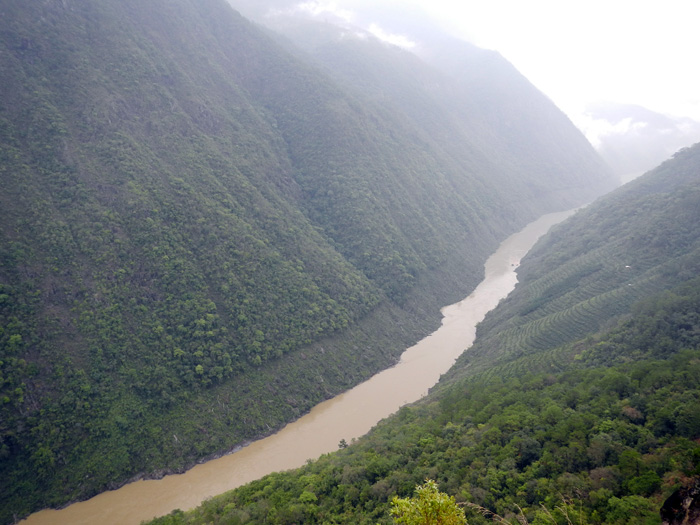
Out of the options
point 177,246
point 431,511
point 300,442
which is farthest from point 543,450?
point 177,246

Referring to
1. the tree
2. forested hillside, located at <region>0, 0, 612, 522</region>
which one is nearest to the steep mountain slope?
forested hillside, located at <region>0, 0, 612, 522</region>

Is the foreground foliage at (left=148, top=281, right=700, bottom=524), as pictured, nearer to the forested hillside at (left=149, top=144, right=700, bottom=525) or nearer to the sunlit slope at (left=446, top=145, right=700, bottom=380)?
the forested hillside at (left=149, top=144, right=700, bottom=525)

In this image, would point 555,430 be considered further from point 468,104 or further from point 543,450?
point 468,104

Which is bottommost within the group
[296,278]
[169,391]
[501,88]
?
[169,391]

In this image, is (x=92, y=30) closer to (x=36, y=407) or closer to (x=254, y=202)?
(x=254, y=202)

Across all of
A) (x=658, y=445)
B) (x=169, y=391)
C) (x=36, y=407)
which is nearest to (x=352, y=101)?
(x=169, y=391)

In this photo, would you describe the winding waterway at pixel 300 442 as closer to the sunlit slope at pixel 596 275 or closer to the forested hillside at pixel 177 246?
the forested hillside at pixel 177 246
